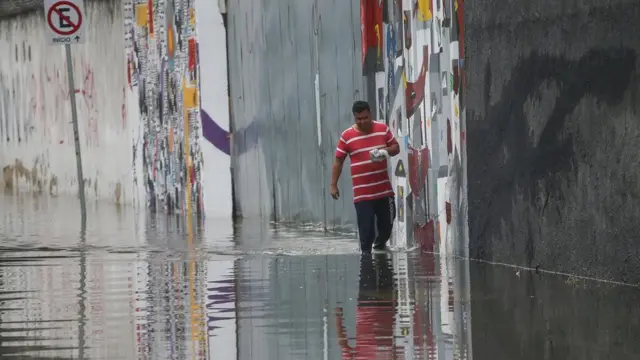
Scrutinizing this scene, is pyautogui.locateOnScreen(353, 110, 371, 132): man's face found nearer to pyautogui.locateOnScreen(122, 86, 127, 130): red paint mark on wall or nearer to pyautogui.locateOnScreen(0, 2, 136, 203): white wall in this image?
pyautogui.locateOnScreen(0, 2, 136, 203): white wall

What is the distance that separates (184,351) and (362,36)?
388 inches

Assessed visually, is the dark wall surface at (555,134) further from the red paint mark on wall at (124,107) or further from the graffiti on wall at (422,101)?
the red paint mark on wall at (124,107)

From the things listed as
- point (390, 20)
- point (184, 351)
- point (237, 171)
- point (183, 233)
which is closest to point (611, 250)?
point (184, 351)

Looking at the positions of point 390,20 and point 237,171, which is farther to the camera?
point 237,171

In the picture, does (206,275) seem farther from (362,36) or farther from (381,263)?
(362,36)

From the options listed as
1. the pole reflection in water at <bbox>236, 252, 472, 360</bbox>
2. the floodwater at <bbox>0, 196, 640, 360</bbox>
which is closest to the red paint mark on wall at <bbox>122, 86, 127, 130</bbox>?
the floodwater at <bbox>0, 196, 640, 360</bbox>

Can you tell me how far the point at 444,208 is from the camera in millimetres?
15133

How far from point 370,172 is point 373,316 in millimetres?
6199

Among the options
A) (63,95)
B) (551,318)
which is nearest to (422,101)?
(551,318)

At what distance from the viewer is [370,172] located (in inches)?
626

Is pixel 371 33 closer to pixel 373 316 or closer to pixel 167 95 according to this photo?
pixel 373 316

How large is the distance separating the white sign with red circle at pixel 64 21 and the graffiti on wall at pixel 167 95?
7.66ft

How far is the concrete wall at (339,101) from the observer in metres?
15.1

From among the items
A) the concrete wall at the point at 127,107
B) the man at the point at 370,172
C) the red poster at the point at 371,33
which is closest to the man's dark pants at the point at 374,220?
the man at the point at 370,172
